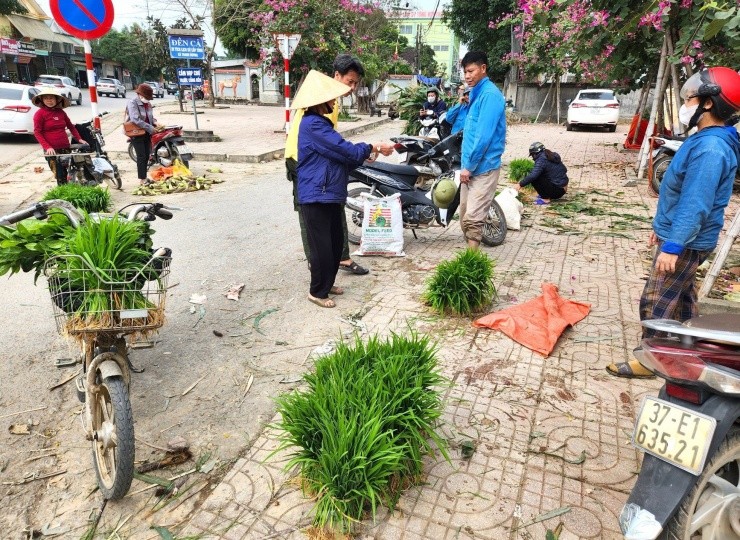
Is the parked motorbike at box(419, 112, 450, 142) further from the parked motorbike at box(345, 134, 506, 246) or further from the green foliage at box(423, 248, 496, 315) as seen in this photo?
the green foliage at box(423, 248, 496, 315)

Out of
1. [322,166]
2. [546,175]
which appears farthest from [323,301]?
[546,175]

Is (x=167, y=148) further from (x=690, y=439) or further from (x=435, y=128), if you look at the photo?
(x=690, y=439)

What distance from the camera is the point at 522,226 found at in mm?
7117

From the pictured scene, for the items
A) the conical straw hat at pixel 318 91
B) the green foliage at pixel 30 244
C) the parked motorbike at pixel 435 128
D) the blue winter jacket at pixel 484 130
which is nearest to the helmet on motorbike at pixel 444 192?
the blue winter jacket at pixel 484 130

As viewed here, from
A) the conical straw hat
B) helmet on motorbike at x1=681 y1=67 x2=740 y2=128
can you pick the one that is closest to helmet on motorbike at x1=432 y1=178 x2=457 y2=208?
the conical straw hat

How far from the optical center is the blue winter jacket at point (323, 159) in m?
3.88

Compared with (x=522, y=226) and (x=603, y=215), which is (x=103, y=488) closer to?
(x=522, y=226)

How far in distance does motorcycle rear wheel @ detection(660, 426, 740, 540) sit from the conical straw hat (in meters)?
3.04

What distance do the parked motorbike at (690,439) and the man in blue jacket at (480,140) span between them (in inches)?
128

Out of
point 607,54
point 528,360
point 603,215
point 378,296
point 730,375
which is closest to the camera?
point 730,375

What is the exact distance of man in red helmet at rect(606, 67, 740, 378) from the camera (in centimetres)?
262

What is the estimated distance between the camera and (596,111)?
20531mm

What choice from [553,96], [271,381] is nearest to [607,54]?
[271,381]

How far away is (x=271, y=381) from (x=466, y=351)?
1.35 metres
